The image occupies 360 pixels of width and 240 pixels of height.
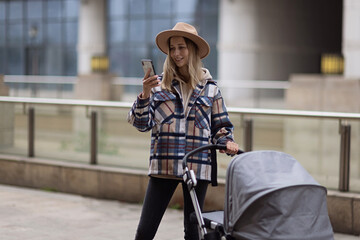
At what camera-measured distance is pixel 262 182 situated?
4.07 meters

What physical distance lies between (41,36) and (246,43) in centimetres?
1360

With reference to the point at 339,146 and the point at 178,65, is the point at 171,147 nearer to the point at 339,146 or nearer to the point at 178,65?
the point at 178,65

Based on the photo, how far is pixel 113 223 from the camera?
8.02 m

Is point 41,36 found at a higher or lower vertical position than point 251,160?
higher

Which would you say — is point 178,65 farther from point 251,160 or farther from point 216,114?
point 251,160

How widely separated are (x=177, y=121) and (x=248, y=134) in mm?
3745

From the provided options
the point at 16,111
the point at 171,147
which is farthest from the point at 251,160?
the point at 16,111

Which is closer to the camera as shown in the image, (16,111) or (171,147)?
(171,147)

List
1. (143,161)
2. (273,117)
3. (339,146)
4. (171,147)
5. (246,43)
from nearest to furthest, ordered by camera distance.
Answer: (171,147) < (339,146) < (273,117) < (143,161) < (246,43)

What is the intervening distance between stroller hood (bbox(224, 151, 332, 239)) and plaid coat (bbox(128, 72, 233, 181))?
68 cm

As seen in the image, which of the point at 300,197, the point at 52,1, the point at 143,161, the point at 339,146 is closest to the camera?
the point at 300,197

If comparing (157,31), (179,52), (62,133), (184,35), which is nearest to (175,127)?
(179,52)

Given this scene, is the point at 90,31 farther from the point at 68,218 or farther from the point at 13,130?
the point at 68,218

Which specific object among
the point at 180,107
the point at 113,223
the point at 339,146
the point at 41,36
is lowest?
the point at 113,223
